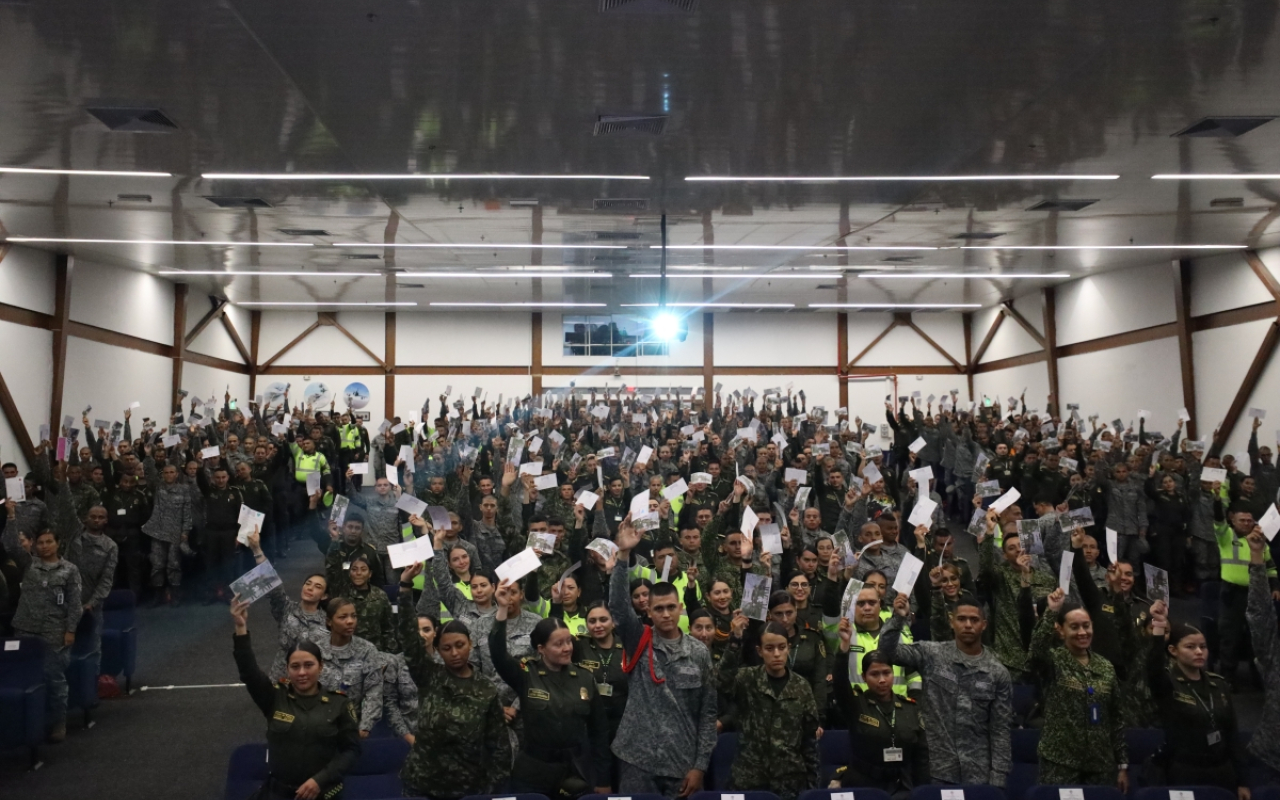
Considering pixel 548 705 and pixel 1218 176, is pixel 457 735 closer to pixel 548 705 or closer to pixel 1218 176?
pixel 548 705

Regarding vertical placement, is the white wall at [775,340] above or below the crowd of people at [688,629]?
above

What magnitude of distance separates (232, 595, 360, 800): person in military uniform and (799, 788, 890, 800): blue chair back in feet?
6.63

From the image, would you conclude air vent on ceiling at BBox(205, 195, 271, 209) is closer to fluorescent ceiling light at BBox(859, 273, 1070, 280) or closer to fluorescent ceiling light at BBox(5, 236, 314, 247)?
fluorescent ceiling light at BBox(5, 236, 314, 247)

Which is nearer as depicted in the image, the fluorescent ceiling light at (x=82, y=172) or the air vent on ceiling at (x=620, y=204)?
the fluorescent ceiling light at (x=82, y=172)

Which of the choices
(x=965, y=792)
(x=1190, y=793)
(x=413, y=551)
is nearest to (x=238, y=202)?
(x=413, y=551)

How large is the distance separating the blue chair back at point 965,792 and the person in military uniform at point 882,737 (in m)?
0.57

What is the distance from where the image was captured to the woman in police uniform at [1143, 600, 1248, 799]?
14.5 ft

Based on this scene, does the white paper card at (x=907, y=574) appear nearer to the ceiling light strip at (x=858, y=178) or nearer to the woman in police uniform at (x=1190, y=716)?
the woman in police uniform at (x=1190, y=716)

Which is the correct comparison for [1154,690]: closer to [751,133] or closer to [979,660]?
[979,660]

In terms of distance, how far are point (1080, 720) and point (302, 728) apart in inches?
139

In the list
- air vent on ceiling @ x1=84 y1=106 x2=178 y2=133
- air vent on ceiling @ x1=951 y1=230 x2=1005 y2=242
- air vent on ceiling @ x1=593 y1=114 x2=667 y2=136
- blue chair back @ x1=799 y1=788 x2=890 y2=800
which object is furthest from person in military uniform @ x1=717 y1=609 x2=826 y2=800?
air vent on ceiling @ x1=951 y1=230 x2=1005 y2=242

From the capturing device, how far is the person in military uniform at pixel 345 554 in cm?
601

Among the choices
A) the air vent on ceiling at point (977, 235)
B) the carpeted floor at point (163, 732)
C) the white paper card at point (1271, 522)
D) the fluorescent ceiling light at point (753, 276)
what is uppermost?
the fluorescent ceiling light at point (753, 276)

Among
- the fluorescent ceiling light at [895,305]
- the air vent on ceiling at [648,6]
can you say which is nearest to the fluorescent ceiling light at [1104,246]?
the fluorescent ceiling light at [895,305]
